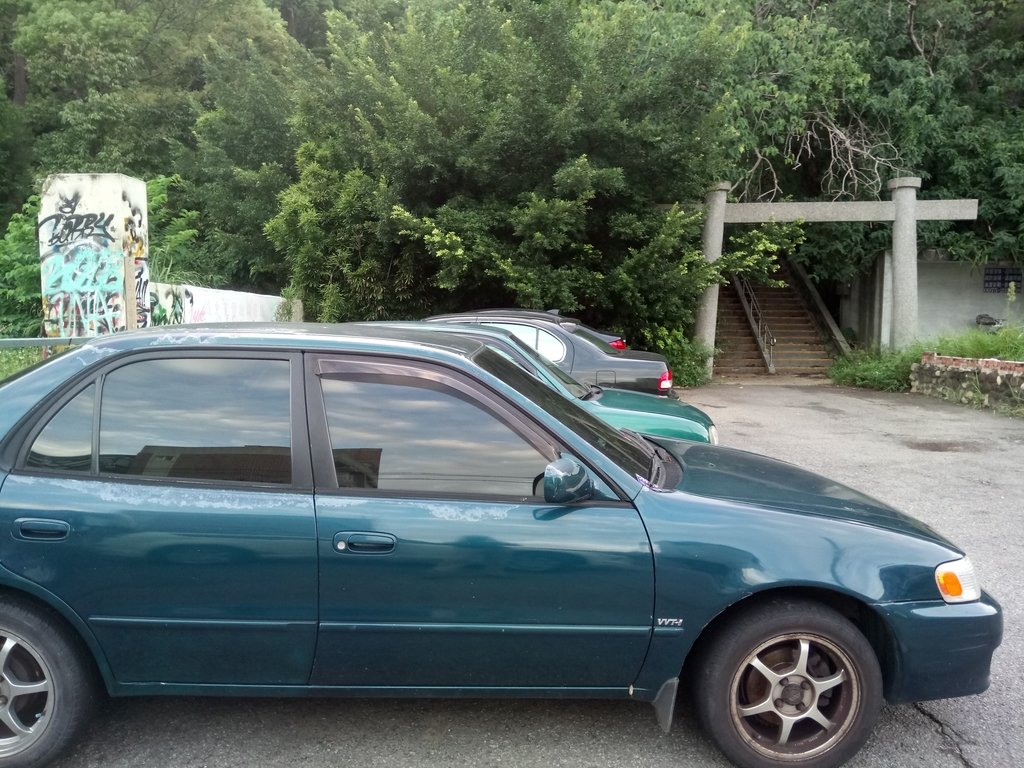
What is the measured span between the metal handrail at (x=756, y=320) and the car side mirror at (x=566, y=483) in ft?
60.8

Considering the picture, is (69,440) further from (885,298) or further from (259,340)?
(885,298)

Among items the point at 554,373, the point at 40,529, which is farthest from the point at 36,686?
the point at 554,373

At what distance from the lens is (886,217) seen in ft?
53.6

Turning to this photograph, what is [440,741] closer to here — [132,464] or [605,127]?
[132,464]

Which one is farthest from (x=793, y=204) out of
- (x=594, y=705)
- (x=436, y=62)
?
(x=594, y=705)

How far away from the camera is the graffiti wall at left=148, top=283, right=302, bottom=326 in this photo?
1088 centimetres

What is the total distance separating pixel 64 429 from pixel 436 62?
12799 millimetres

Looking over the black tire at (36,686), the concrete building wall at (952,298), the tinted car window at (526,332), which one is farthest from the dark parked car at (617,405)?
the concrete building wall at (952,298)

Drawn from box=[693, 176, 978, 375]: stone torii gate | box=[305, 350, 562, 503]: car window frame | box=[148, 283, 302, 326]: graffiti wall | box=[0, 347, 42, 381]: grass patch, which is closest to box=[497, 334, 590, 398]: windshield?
box=[305, 350, 562, 503]: car window frame

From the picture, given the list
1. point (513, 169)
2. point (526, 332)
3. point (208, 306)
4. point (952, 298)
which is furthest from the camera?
point (952, 298)

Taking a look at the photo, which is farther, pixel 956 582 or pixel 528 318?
pixel 528 318

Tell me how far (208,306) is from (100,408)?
10.3 meters

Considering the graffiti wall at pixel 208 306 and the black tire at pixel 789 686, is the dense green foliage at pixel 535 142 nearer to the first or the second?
the graffiti wall at pixel 208 306

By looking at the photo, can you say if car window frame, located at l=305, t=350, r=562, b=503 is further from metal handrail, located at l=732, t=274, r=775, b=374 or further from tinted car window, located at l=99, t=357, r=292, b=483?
metal handrail, located at l=732, t=274, r=775, b=374
